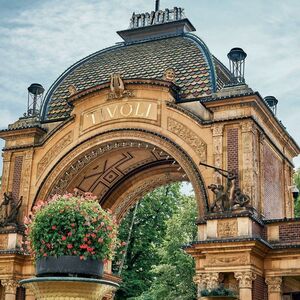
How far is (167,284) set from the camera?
2767 centimetres

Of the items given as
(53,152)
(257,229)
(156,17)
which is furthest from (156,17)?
(257,229)

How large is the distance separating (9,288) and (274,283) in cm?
738

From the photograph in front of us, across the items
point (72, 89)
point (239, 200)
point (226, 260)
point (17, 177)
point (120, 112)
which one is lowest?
point (226, 260)

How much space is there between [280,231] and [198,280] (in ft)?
7.82

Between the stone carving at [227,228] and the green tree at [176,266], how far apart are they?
36.4 feet

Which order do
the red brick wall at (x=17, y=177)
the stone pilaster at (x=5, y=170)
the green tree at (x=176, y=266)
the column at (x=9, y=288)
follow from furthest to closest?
the green tree at (x=176, y=266)
the stone pilaster at (x=5, y=170)
the red brick wall at (x=17, y=177)
the column at (x=9, y=288)

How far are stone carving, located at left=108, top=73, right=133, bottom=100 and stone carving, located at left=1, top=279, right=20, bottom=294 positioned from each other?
601 cm

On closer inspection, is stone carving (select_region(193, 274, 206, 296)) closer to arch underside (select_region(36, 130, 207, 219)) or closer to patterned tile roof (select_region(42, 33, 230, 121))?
arch underside (select_region(36, 130, 207, 219))

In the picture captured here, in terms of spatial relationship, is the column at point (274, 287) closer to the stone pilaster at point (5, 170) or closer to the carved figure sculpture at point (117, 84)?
the carved figure sculpture at point (117, 84)

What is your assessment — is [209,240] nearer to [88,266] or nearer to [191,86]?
[191,86]

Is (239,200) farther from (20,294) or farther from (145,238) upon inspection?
(145,238)

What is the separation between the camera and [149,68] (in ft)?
66.2

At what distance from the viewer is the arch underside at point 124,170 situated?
705 inches

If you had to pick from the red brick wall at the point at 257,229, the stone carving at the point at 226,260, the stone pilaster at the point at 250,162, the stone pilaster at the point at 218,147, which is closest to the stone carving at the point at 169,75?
the stone pilaster at the point at 218,147
